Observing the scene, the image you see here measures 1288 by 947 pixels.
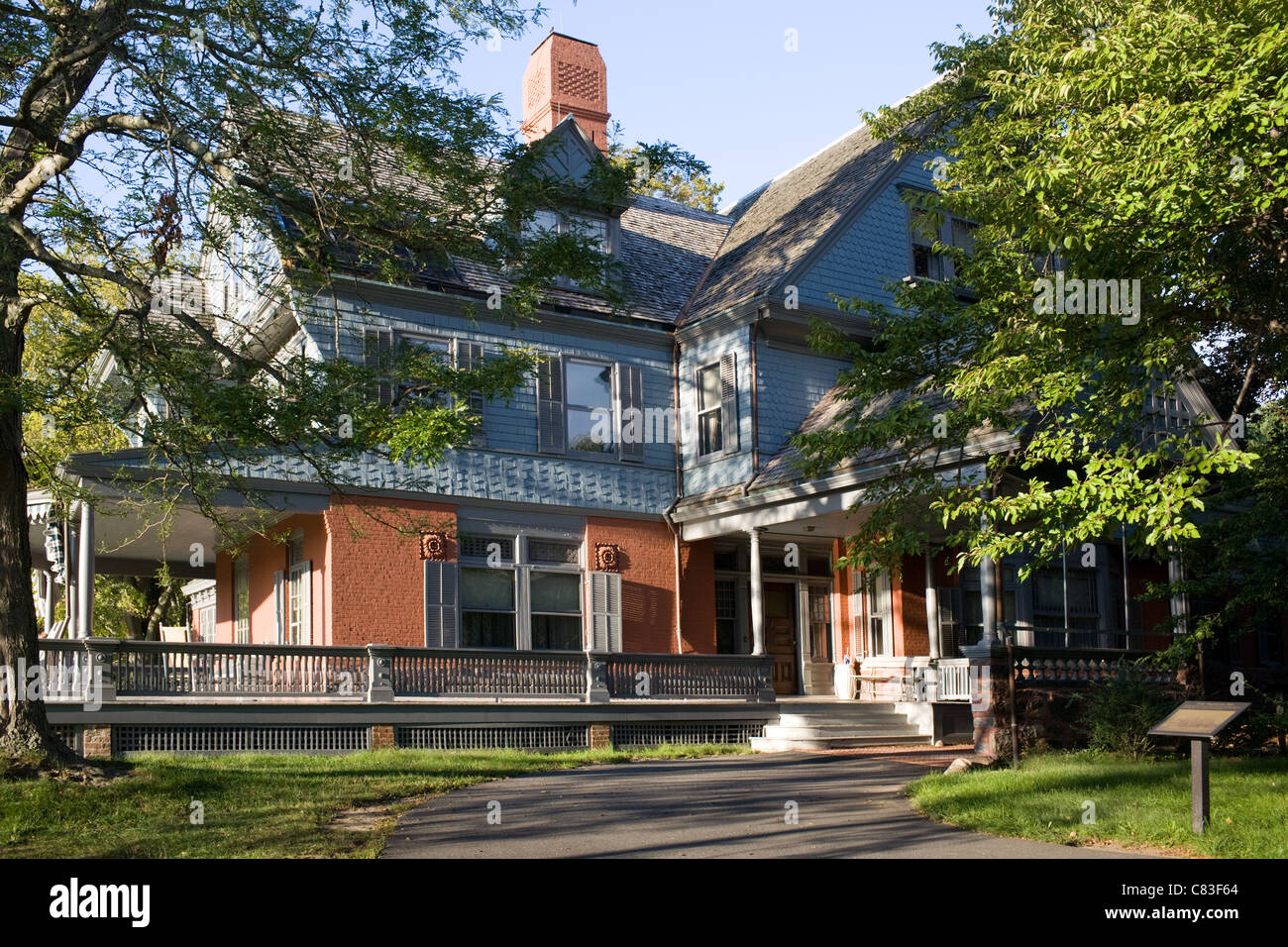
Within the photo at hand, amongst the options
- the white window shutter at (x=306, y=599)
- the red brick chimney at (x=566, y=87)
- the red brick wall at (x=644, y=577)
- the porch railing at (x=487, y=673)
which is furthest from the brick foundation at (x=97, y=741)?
the red brick chimney at (x=566, y=87)

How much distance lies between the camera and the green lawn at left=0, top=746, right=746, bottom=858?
9.07m

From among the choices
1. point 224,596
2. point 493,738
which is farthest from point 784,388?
point 224,596

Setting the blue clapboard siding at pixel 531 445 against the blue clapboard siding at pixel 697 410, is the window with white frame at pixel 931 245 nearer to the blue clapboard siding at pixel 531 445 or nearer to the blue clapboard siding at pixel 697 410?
the blue clapboard siding at pixel 697 410

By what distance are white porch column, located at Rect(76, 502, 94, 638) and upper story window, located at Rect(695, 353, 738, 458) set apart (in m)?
10.3

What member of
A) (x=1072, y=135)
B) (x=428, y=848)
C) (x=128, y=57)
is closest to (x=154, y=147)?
(x=128, y=57)

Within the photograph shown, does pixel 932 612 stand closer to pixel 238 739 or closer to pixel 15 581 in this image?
pixel 238 739

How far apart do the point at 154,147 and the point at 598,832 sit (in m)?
7.64

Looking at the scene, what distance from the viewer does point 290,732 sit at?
55.3 feet

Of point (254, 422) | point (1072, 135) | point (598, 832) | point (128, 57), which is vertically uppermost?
point (128, 57)

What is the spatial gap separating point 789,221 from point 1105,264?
14327 mm

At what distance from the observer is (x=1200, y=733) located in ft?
29.7

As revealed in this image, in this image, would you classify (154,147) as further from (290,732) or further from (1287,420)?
(1287,420)

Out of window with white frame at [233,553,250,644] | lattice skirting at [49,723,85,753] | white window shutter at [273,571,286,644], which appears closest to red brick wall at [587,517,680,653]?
white window shutter at [273,571,286,644]

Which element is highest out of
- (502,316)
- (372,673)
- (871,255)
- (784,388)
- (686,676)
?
(871,255)
